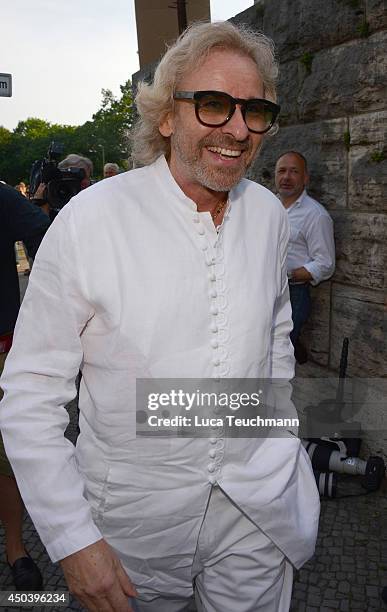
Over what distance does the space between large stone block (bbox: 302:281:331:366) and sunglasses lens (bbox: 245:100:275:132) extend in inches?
99.5

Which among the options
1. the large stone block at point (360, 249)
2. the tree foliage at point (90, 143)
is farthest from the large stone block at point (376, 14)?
the tree foliage at point (90, 143)

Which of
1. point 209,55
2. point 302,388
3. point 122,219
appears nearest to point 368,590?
point 302,388

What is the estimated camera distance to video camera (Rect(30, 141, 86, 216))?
488 cm

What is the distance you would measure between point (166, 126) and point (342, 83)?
236cm

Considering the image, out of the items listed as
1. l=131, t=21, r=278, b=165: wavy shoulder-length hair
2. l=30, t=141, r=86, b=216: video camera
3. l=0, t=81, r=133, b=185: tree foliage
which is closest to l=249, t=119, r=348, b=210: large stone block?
l=30, t=141, r=86, b=216: video camera

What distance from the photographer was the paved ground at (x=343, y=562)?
269cm

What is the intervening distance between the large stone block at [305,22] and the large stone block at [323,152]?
1.68 ft

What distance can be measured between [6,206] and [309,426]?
8.06 feet

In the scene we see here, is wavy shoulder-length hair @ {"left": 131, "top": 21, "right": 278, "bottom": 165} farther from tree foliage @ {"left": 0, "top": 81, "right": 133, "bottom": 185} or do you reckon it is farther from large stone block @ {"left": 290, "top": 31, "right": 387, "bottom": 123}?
tree foliage @ {"left": 0, "top": 81, "right": 133, "bottom": 185}

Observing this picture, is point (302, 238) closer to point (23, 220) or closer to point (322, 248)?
point (322, 248)

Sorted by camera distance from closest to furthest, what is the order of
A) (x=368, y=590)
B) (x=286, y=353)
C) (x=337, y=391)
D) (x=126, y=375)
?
(x=126, y=375) < (x=286, y=353) < (x=368, y=590) < (x=337, y=391)

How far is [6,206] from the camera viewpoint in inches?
114

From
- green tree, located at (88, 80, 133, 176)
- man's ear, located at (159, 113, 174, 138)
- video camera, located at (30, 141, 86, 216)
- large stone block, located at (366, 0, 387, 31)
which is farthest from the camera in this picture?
green tree, located at (88, 80, 133, 176)

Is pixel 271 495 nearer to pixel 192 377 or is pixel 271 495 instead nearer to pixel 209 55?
pixel 192 377
